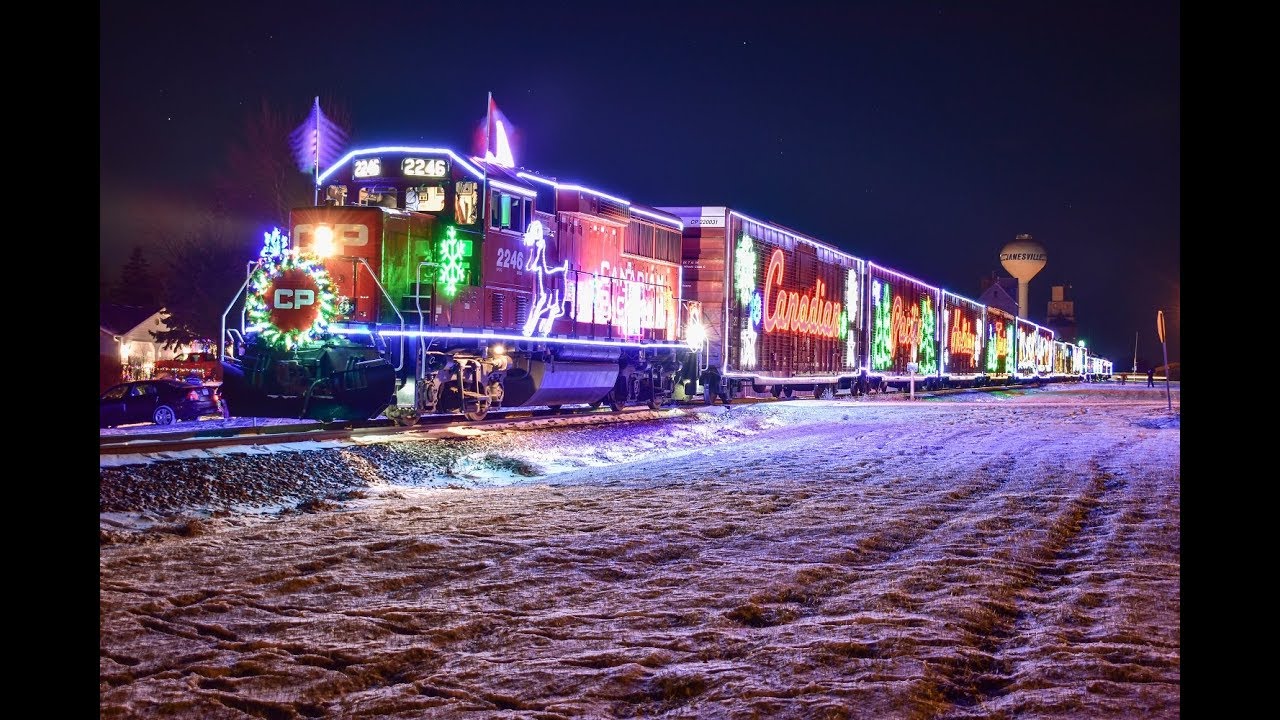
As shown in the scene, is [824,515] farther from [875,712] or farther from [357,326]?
[357,326]

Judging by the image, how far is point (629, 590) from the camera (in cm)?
582

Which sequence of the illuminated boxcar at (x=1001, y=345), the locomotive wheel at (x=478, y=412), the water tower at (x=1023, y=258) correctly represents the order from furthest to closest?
the water tower at (x=1023, y=258) → the illuminated boxcar at (x=1001, y=345) → the locomotive wheel at (x=478, y=412)

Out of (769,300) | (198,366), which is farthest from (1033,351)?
(198,366)

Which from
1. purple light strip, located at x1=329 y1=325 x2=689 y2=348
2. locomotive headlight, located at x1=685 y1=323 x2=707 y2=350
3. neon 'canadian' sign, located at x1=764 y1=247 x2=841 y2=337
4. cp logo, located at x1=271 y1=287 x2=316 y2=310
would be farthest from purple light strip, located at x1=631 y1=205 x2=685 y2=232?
cp logo, located at x1=271 y1=287 x2=316 y2=310

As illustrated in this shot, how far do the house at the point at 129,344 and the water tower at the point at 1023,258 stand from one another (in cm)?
11020

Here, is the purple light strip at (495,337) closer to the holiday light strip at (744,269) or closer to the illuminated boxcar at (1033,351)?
the holiday light strip at (744,269)

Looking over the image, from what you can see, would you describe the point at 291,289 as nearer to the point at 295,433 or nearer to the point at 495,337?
the point at 295,433

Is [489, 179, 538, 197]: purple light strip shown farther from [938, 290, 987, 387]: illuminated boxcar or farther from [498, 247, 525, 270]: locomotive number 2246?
[938, 290, 987, 387]: illuminated boxcar

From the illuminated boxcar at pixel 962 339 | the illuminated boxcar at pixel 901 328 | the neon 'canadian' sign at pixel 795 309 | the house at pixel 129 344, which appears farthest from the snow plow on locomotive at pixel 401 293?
the house at pixel 129 344

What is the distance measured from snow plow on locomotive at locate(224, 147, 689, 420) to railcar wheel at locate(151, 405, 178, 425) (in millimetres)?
6129

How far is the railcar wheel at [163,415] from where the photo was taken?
20.1 metres
